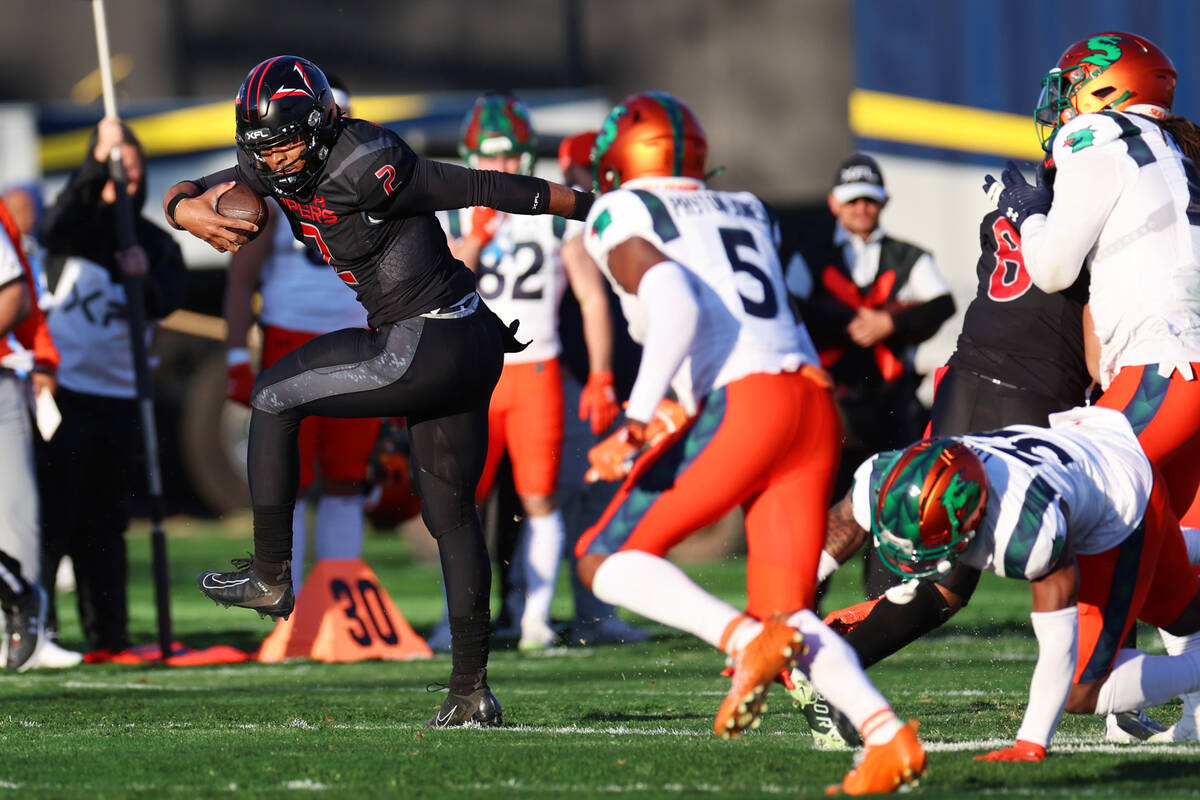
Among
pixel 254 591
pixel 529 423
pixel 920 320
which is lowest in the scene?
pixel 529 423

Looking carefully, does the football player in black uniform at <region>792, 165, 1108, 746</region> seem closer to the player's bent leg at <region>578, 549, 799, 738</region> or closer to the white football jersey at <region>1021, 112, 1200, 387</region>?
the white football jersey at <region>1021, 112, 1200, 387</region>

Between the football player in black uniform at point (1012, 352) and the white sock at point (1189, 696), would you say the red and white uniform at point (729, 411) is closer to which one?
the football player in black uniform at point (1012, 352)

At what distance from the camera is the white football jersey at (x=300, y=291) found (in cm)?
719

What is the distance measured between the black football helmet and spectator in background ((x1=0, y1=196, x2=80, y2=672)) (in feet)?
8.13

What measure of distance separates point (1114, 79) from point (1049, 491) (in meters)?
1.58

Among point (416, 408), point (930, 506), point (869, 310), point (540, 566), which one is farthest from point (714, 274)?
point (869, 310)

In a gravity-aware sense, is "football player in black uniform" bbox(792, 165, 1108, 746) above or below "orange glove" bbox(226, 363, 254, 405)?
above

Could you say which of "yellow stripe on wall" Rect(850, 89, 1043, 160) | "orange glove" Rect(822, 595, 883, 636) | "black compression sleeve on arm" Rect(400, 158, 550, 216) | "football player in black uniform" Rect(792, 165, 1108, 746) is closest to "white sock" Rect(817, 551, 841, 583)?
"football player in black uniform" Rect(792, 165, 1108, 746)

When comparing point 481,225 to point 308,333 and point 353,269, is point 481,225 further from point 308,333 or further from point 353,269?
point 353,269

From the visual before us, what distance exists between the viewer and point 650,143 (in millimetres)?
4836

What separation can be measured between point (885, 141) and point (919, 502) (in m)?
8.13

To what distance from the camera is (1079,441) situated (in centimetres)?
427

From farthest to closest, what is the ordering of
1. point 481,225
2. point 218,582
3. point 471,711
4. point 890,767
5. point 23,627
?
point 481,225
point 23,627
point 471,711
point 218,582
point 890,767

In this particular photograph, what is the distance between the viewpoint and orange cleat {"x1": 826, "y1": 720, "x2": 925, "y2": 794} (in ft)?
11.7
